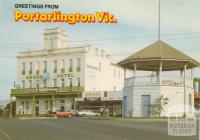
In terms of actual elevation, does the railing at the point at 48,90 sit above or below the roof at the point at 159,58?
below

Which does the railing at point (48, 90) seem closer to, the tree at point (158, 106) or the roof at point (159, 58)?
the roof at point (159, 58)

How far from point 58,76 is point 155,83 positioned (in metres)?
35.2

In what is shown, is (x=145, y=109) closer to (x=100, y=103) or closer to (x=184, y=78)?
(x=184, y=78)

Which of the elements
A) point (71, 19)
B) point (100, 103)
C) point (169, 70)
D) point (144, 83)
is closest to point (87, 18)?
point (71, 19)

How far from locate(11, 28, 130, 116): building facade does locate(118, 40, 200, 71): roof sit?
26278mm

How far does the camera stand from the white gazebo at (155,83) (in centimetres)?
4725

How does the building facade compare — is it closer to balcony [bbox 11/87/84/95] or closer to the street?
balcony [bbox 11/87/84/95]

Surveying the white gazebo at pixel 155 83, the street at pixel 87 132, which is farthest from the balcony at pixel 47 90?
the street at pixel 87 132

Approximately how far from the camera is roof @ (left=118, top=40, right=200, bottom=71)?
4622 cm

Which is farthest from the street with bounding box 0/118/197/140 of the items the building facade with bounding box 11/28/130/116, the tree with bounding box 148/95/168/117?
the building facade with bounding box 11/28/130/116

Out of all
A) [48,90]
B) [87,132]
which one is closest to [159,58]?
[87,132]

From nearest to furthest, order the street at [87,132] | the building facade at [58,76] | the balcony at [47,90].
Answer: the street at [87,132] → the balcony at [47,90] → the building facade at [58,76]

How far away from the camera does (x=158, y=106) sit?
46.6 meters

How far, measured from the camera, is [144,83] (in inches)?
1921
